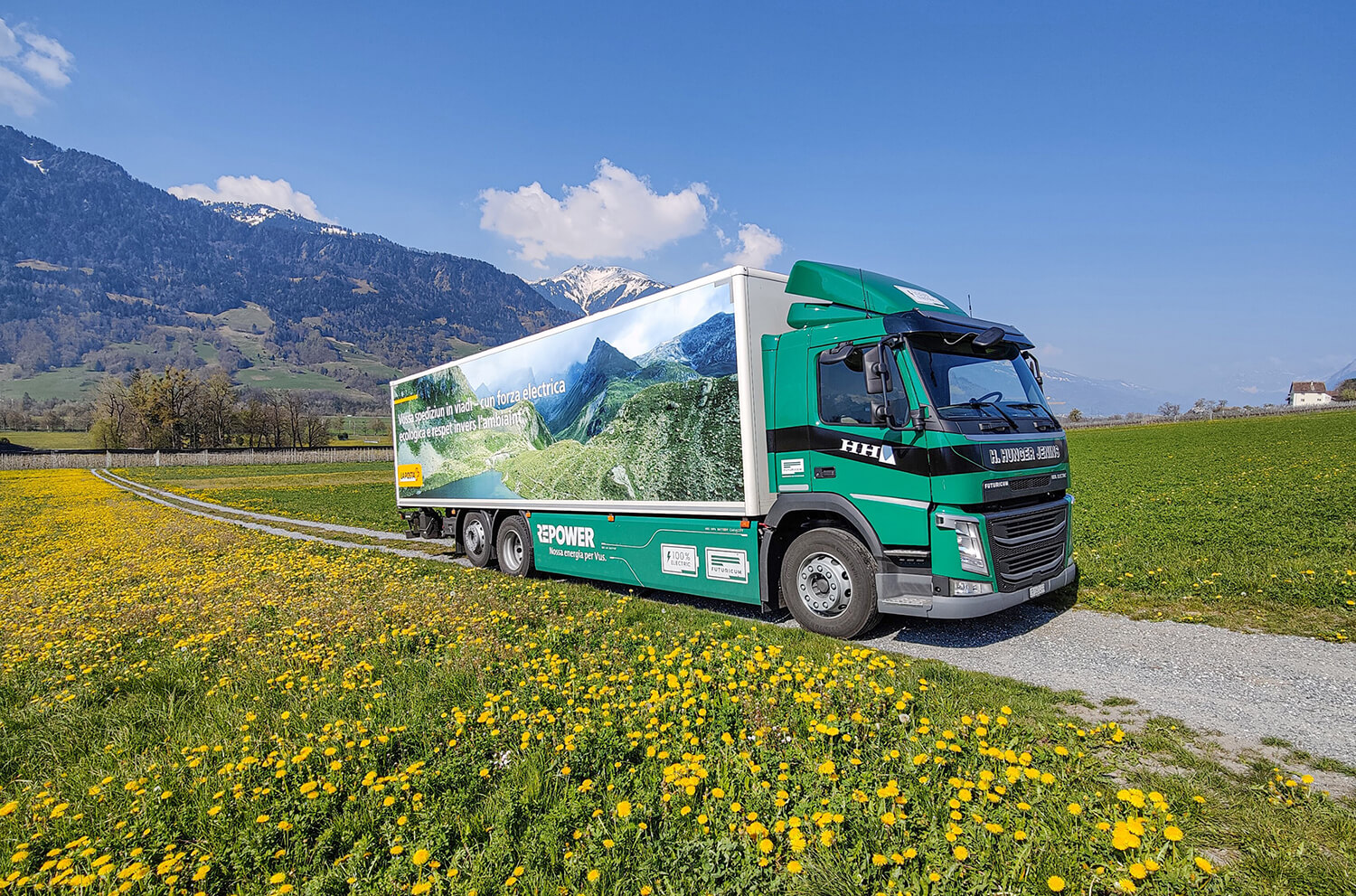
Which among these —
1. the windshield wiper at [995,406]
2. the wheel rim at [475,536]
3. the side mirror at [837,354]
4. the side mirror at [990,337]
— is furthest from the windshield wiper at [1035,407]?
the wheel rim at [475,536]

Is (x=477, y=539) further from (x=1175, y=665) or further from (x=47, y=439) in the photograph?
(x=47, y=439)

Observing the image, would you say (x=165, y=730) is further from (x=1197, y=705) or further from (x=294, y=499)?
(x=294, y=499)

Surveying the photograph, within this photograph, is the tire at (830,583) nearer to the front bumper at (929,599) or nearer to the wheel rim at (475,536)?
the front bumper at (929,599)

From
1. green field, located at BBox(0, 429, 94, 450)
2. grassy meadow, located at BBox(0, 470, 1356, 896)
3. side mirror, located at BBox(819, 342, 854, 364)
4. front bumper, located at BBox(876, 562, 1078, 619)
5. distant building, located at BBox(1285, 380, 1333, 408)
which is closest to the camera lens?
grassy meadow, located at BBox(0, 470, 1356, 896)

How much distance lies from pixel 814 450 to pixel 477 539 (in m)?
7.76

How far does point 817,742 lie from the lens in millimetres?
4012

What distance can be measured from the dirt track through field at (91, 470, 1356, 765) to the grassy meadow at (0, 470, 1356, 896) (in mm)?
692

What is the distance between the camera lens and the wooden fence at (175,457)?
65375mm

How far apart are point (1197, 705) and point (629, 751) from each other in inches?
171

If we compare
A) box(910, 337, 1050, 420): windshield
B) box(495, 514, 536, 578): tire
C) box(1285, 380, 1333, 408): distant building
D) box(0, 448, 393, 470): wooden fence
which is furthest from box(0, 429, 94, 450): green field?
box(1285, 380, 1333, 408): distant building

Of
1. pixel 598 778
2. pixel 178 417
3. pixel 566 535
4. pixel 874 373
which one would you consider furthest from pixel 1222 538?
pixel 178 417

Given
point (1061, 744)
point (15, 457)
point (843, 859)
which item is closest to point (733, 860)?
point (843, 859)

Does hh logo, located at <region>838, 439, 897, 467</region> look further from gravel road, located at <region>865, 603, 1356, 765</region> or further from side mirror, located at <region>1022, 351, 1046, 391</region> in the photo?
side mirror, located at <region>1022, 351, 1046, 391</region>

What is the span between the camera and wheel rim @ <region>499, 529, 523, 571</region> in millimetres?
11250
